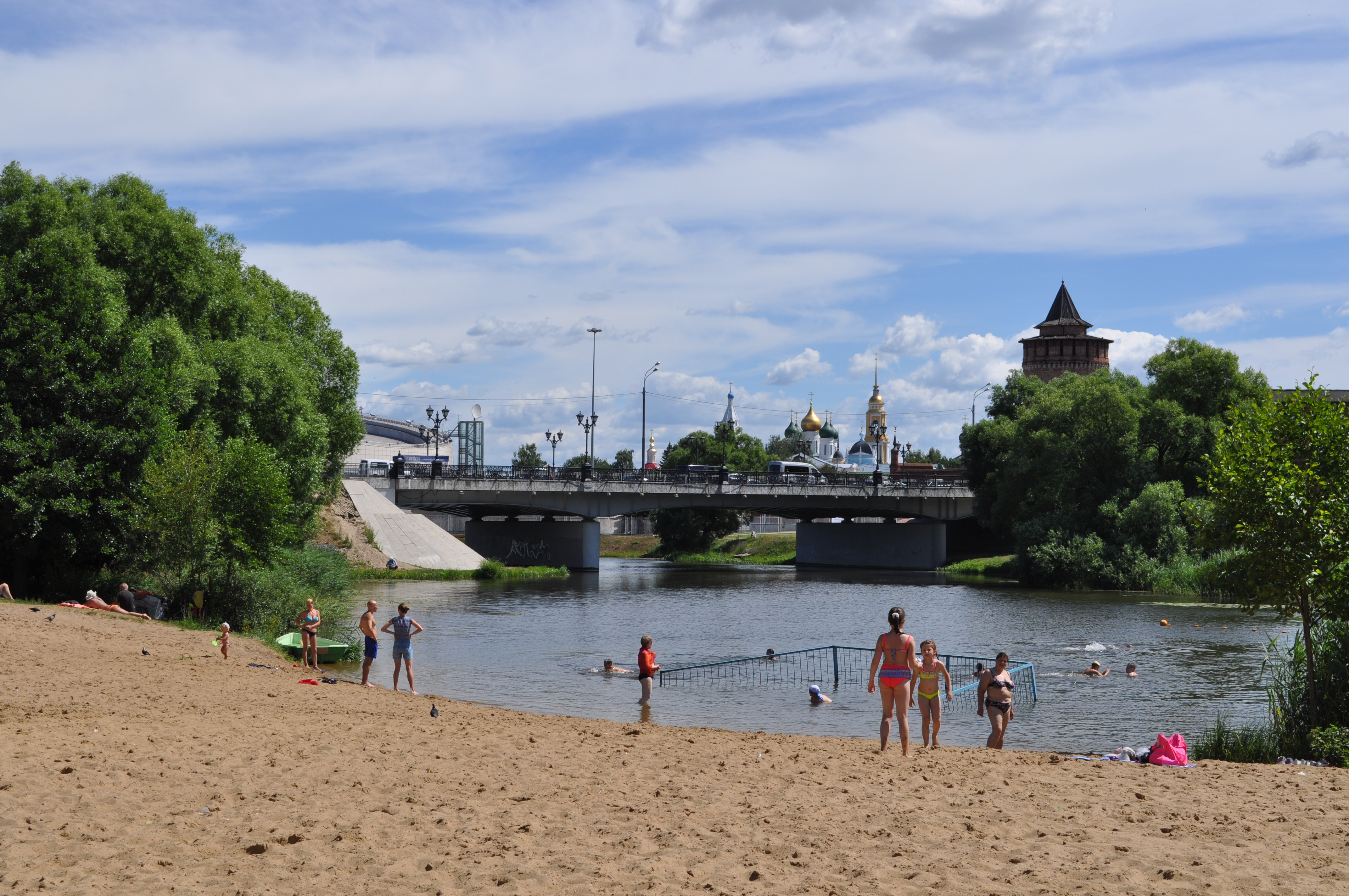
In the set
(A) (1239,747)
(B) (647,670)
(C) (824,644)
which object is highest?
(B) (647,670)

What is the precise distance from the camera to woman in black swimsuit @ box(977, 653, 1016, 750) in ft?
52.3

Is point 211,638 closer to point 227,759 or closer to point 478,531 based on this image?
point 227,759

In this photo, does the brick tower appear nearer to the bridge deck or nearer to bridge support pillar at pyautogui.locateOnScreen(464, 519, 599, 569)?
the bridge deck

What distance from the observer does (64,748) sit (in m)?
12.5

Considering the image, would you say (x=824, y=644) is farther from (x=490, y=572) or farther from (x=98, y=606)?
(x=490, y=572)

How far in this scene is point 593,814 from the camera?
1072 cm

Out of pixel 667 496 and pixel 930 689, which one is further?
pixel 667 496

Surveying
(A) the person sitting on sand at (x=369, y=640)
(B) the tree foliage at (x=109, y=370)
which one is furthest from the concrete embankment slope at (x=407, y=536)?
(A) the person sitting on sand at (x=369, y=640)

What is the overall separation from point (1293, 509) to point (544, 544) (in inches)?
2555

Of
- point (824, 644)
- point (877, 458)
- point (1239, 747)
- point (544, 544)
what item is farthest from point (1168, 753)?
point (877, 458)

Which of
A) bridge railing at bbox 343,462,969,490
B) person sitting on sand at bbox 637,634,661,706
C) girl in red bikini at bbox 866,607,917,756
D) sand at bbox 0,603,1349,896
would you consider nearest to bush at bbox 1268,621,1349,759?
sand at bbox 0,603,1349,896

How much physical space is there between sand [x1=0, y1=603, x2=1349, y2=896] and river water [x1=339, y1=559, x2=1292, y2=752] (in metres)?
5.40

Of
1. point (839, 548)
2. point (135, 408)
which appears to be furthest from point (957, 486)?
point (135, 408)

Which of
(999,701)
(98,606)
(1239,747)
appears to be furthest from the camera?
(98,606)
